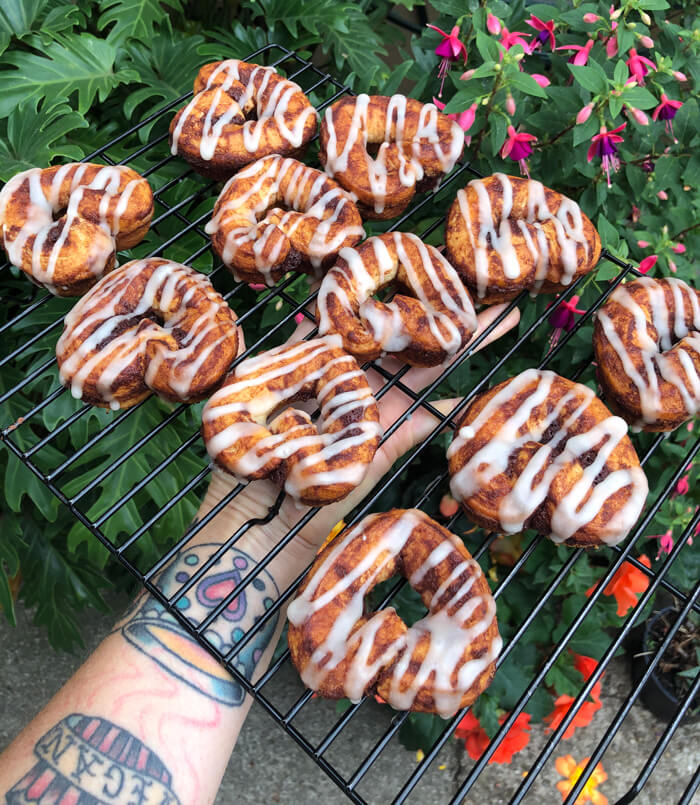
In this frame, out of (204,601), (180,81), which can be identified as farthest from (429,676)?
(180,81)

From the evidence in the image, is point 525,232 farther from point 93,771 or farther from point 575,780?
point 575,780

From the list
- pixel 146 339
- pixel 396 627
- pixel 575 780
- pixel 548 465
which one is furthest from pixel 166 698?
pixel 575 780

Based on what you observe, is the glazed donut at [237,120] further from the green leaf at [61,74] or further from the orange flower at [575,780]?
the orange flower at [575,780]

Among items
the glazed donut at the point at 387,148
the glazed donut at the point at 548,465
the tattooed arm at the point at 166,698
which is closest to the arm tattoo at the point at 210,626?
the tattooed arm at the point at 166,698

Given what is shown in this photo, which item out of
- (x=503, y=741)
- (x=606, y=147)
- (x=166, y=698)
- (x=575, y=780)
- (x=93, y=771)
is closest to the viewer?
(x=93, y=771)

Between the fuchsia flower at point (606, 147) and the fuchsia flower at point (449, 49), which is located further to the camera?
the fuchsia flower at point (449, 49)
